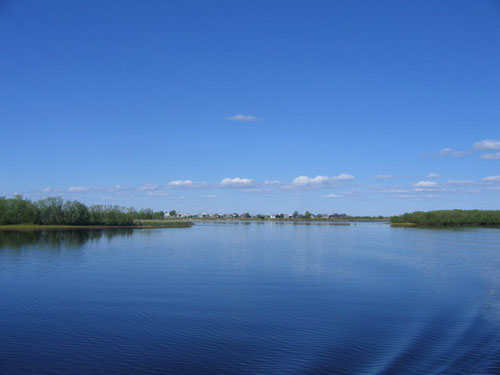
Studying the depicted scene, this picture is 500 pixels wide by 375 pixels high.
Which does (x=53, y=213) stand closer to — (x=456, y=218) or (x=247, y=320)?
(x=247, y=320)

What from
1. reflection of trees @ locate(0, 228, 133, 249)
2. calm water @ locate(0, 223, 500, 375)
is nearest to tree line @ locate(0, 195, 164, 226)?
reflection of trees @ locate(0, 228, 133, 249)

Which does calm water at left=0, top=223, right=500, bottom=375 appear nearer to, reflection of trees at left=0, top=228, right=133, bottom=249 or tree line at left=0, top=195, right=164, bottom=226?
reflection of trees at left=0, top=228, right=133, bottom=249

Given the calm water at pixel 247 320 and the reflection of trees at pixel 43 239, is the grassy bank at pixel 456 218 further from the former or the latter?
the calm water at pixel 247 320

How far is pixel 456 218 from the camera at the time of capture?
420ft

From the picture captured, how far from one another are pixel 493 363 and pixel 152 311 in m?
12.2

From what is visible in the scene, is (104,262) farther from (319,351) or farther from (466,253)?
(466,253)

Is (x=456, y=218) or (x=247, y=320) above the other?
(x=456, y=218)

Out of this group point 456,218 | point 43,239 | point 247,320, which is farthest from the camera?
point 456,218

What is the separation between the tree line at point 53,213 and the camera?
314 feet

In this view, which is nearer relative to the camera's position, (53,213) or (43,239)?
(43,239)

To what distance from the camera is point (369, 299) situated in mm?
19453

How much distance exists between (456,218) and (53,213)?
119 meters

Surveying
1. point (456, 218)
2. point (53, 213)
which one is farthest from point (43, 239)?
point (456, 218)

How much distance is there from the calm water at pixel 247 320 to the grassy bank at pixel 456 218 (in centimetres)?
10851
